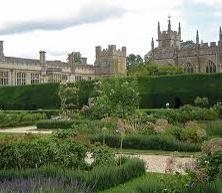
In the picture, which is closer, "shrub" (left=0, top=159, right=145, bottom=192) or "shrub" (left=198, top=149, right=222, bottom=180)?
"shrub" (left=198, top=149, right=222, bottom=180)

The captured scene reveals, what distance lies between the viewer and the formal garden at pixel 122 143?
278 inches

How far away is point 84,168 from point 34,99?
29907 millimetres

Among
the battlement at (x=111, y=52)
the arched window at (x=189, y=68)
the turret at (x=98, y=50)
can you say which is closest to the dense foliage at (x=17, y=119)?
the arched window at (x=189, y=68)

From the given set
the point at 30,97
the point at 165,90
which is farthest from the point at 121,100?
the point at 30,97

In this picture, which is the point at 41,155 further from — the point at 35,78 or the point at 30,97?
the point at 35,78

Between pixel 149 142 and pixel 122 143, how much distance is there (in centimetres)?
78

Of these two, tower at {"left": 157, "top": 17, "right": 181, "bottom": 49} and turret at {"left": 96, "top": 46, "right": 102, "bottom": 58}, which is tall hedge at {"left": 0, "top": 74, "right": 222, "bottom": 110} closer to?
tower at {"left": 157, "top": 17, "right": 181, "bottom": 49}

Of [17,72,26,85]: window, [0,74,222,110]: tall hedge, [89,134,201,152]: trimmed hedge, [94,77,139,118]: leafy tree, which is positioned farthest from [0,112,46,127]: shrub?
[17,72,26,85]: window

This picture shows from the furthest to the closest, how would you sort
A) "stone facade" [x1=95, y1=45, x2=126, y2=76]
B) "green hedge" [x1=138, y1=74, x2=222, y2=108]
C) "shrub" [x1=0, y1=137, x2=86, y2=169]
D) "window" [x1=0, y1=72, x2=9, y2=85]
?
"stone facade" [x1=95, y1=45, x2=126, y2=76]
"window" [x1=0, y1=72, x2=9, y2=85]
"green hedge" [x1=138, y1=74, x2=222, y2=108]
"shrub" [x1=0, y1=137, x2=86, y2=169]

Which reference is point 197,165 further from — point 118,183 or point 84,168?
point 84,168

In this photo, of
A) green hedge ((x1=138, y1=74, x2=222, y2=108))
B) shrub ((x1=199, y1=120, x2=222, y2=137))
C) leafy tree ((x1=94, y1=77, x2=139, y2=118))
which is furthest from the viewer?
green hedge ((x1=138, y1=74, x2=222, y2=108))

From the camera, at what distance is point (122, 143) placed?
591 inches

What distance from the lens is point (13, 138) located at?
428 inches

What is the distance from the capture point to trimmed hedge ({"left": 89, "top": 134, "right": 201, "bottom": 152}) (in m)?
14.4
